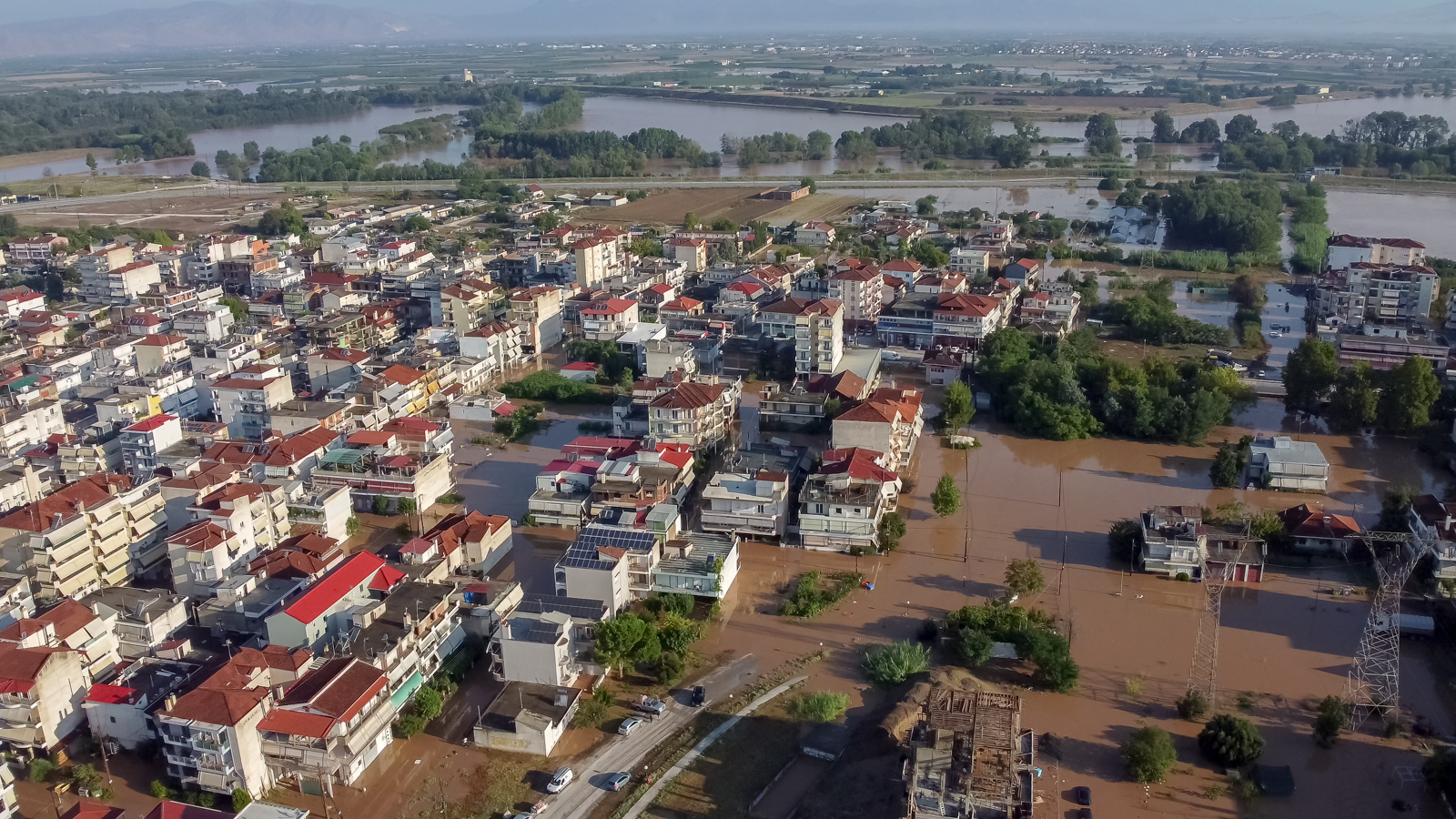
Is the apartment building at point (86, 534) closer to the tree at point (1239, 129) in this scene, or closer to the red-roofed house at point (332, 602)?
the red-roofed house at point (332, 602)

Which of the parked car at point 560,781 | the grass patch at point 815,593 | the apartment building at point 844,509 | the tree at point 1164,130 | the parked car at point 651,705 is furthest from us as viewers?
the tree at point 1164,130

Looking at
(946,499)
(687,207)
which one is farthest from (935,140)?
(946,499)

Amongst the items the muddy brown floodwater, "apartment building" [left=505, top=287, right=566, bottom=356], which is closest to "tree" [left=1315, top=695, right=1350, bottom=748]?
the muddy brown floodwater

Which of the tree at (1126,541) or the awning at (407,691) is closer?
the awning at (407,691)

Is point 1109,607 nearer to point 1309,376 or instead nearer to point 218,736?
point 1309,376

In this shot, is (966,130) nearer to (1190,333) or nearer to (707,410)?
(1190,333)

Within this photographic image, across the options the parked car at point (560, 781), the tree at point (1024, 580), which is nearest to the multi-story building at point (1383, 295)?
the tree at point (1024, 580)

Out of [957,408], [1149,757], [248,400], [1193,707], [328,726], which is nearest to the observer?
[328,726]
